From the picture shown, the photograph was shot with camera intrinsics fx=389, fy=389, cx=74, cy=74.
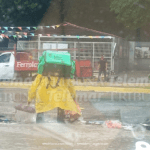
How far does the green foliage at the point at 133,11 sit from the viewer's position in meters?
28.8

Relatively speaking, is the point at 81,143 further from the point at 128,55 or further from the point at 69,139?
the point at 128,55

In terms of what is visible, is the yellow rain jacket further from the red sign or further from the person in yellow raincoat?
the red sign

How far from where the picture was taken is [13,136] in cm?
714

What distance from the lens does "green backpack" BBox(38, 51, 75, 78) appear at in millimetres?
7520

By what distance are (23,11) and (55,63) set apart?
27723mm

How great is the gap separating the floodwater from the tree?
24.1 meters

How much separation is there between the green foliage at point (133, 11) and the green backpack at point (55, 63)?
2142 cm

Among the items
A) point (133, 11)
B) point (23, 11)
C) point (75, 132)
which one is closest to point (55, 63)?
point (75, 132)

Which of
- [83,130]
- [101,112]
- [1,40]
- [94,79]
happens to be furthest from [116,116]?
[1,40]

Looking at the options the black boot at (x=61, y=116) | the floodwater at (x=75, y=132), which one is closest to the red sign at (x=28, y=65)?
the floodwater at (x=75, y=132)

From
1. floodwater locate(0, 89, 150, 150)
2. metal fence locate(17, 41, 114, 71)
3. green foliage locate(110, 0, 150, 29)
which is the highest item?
green foliage locate(110, 0, 150, 29)

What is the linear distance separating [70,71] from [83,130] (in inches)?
47.6

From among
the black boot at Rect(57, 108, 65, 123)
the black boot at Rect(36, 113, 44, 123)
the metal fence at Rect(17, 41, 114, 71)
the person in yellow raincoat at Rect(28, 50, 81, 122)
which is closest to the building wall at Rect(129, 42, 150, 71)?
the metal fence at Rect(17, 41, 114, 71)

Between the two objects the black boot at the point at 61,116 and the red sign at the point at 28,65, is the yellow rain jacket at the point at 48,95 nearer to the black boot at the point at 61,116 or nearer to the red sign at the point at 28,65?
the black boot at the point at 61,116
